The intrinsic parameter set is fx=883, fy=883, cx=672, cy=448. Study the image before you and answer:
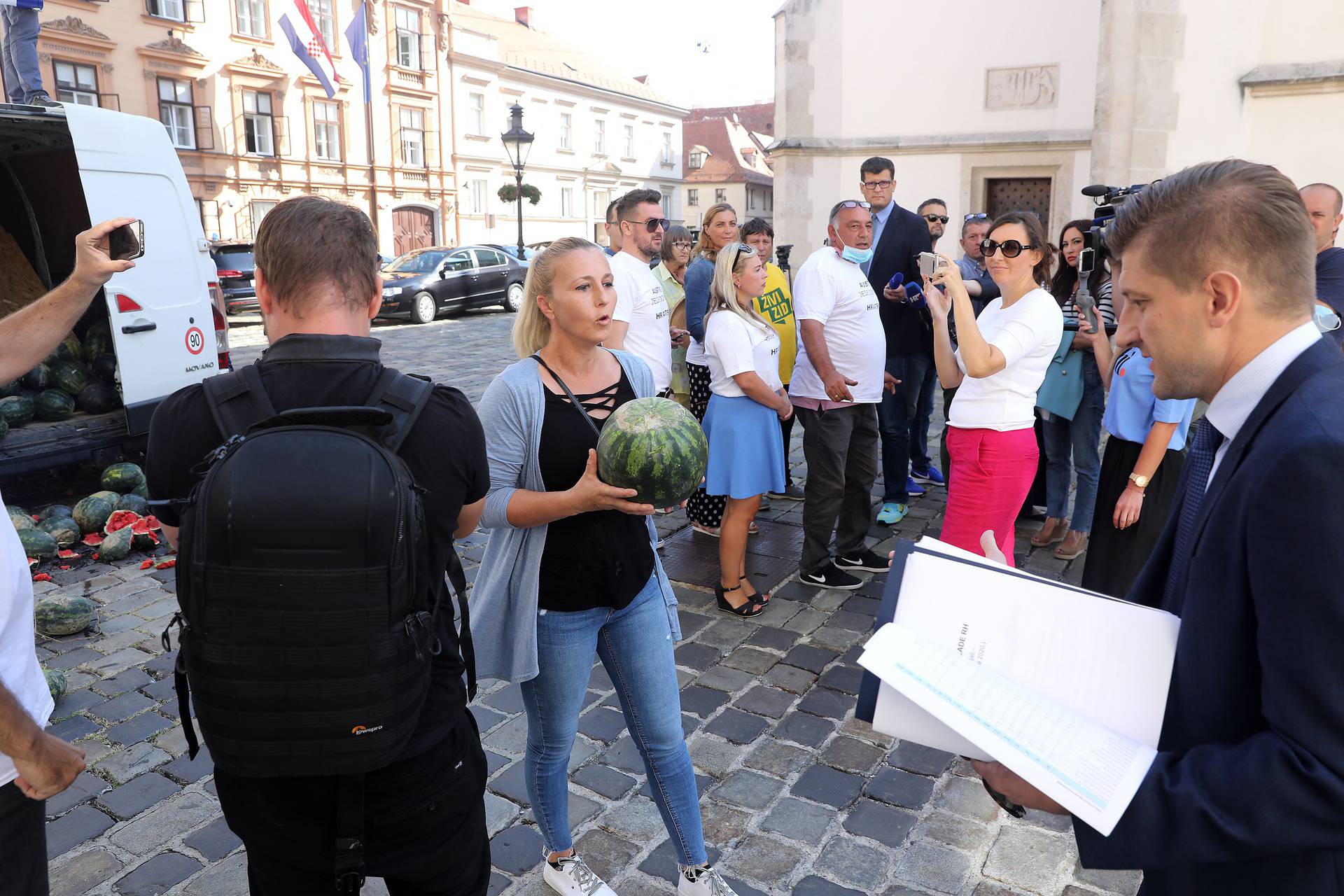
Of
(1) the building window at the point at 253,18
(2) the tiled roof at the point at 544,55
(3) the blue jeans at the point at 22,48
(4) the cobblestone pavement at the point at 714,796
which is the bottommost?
(4) the cobblestone pavement at the point at 714,796

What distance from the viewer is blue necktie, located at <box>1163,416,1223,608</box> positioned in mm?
1496

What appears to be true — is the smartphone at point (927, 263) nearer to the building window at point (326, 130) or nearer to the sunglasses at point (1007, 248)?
the sunglasses at point (1007, 248)

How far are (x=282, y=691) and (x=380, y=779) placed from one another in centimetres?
36

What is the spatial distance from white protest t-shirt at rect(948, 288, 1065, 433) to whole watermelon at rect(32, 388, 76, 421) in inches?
287

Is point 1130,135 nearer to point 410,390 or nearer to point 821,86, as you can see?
point 821,86

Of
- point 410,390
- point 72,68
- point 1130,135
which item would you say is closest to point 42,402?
point 410,390

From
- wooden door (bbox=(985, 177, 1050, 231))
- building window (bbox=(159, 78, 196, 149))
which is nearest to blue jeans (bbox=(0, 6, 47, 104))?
wooden door (bbox=(985, 177, 1050, 231))

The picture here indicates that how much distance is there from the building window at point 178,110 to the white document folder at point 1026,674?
3430 cm

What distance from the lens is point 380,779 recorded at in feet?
6.16

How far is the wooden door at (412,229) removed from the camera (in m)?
37.4

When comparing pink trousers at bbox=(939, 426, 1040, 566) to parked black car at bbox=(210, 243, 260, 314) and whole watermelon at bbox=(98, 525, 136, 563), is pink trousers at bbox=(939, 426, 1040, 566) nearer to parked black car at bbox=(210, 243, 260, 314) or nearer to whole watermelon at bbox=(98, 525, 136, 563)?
whole watermelon at bbox=(98, 525, 136, 563)

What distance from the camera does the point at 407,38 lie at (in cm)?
3741

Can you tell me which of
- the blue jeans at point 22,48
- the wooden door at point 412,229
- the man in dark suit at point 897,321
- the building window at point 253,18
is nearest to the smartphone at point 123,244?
the man in dark suit at point 897,321

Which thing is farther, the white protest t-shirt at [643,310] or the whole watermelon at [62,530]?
the whole watermelon at [62,530]
